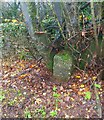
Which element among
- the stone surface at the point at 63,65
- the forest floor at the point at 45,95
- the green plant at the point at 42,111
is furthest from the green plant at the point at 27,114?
the stone surface at the point at 63,65

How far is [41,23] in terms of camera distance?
10.9 ft

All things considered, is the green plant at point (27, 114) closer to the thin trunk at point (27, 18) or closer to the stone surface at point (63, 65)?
the stone surface at point (63, 65)

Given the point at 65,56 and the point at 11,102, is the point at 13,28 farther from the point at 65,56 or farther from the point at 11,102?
the point at 11,102

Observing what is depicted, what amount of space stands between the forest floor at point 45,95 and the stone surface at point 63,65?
0.33 ft

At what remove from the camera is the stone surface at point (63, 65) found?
3160 millimetres

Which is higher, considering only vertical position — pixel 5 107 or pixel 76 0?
pixel 76 0

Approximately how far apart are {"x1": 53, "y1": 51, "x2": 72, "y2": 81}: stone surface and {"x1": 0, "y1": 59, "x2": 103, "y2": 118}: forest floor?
0.33 feet

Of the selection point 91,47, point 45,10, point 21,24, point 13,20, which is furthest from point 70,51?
point 13,20

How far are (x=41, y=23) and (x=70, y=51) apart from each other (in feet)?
1.90

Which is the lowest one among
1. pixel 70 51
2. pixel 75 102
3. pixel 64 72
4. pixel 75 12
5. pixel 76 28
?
pixel 75 102

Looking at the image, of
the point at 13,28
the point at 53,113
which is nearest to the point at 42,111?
the point at 53,113

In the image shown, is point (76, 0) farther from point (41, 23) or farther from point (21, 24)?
point (21, 24)

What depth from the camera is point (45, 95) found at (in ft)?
10.1

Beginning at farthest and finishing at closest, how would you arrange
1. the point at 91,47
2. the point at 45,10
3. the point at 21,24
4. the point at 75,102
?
the point at 21,24 → the point at 45,10 → the point at 91,47 → the point at 75,102
